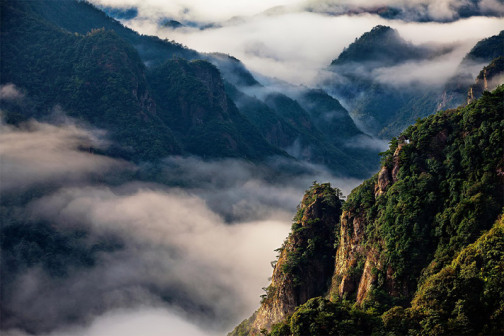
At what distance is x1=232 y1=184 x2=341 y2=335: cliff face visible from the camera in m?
121

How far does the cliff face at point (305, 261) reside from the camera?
121 m

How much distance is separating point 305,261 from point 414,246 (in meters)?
28.6

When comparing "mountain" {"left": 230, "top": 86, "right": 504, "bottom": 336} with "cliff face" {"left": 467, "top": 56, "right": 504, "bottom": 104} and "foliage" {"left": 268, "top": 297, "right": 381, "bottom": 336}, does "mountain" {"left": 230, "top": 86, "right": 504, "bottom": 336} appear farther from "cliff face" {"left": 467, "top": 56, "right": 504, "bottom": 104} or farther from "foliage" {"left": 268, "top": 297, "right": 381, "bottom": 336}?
"cliff face" {"left": 467, "top": 56, "right": 504, "bottom": 104}

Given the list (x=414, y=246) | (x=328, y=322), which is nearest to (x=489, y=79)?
(x=414, y=246)

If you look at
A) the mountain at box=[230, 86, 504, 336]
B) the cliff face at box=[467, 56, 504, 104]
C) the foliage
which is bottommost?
the foliage

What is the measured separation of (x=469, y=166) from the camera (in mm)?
99500

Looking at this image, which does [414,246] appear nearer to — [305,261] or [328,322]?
[328,322]

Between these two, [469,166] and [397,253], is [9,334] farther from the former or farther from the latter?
[469,166]

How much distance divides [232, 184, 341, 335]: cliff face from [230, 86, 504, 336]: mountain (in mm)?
222

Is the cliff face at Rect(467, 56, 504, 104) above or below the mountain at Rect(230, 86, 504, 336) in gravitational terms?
above

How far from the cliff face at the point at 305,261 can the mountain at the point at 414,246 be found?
222mm

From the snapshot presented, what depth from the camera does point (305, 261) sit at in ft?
399

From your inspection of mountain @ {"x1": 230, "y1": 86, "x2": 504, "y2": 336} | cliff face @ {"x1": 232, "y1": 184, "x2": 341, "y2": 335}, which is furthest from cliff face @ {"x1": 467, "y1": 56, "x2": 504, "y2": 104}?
mountain @ {"x1": 230, "y1": 86, "x2": 504, "y2": 336}

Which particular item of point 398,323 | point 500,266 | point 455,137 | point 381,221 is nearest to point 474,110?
point 455,137
